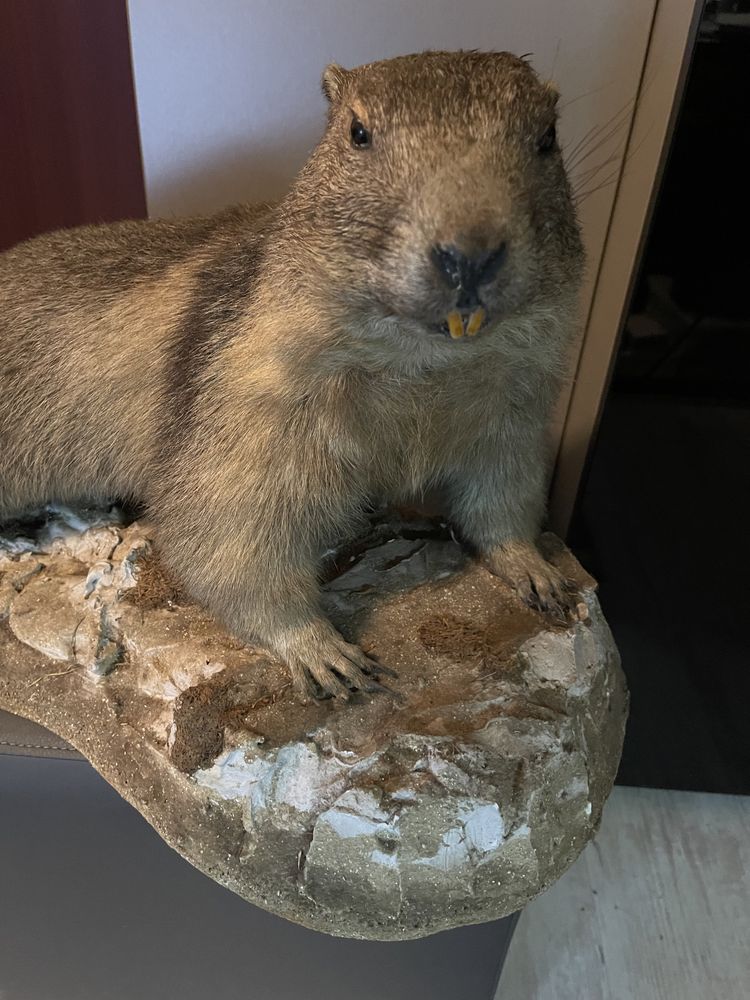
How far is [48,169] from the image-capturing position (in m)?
2.17

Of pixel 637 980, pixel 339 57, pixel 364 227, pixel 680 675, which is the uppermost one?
pixel 339 57

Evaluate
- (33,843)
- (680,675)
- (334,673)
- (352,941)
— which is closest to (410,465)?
(334,673)

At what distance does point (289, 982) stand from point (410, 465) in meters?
1.02

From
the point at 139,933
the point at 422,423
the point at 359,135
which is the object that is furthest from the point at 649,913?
the point at 359,135

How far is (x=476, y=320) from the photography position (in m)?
1.00

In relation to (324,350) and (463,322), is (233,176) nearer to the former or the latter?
(324,350)

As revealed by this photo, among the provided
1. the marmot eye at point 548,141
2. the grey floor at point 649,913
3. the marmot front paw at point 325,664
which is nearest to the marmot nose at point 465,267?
the marmot eye at point 548,141

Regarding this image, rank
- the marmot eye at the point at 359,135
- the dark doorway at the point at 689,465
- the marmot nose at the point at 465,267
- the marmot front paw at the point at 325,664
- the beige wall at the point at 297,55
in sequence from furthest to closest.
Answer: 1. the beige wall at the point at 297,55
2. the dark doorway at the point at 689,465
3. the marmot front paw at the point at 325,664
4. the marmot eye at the point at 359,135
5. the marmot nose at the point at 465,267

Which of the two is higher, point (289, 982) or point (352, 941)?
point (352, 941)

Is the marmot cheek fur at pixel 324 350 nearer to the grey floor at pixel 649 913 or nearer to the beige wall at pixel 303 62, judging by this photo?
the beige wall at pixel 303 62

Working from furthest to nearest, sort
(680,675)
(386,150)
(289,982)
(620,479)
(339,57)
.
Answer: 1. (680,675)
2. (620,479)
3. (339,57)
4. (289,982)
5. (386,150)

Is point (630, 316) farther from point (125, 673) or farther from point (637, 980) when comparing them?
point (637, 980)

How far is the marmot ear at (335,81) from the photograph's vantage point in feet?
3.97

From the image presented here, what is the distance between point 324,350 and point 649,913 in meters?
1.70
